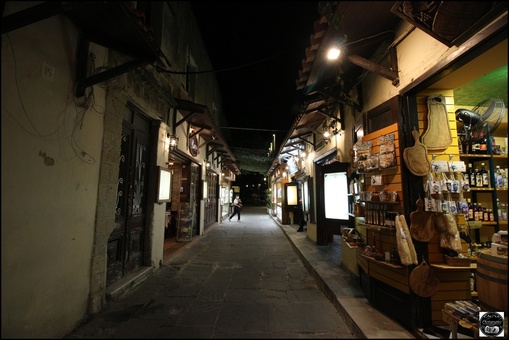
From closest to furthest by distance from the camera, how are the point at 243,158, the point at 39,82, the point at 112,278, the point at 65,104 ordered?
the point at 39,82, the point at 65,104, the point at 112,278, the point at 243,158

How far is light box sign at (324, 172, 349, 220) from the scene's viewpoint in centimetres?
645

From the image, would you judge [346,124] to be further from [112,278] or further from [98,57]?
[112,278]

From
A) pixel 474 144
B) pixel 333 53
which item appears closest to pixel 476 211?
pixel 474 144

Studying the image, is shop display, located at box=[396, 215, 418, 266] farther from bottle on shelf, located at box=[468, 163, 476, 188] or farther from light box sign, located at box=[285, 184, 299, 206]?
light box sign, located at box=[285, 184, 299, 206]

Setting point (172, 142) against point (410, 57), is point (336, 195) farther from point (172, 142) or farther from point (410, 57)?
point (172, 142)

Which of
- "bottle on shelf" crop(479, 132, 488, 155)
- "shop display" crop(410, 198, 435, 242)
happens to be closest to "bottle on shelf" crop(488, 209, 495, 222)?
Result: "bottle on shelf" crop(479, 132, 488, 155)

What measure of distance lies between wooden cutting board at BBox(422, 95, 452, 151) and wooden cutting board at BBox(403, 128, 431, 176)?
0.21m

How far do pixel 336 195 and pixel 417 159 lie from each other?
3428 mm

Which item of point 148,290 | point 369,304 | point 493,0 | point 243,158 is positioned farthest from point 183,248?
point 243,158

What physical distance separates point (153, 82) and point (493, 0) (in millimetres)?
5488

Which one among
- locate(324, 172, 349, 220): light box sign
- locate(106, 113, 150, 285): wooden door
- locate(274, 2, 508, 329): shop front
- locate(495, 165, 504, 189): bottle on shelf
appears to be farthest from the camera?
locate(324, 172, 349, 220): light box sign

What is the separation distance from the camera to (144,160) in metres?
5.63

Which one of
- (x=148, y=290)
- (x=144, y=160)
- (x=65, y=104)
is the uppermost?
(x=65, y=104)
